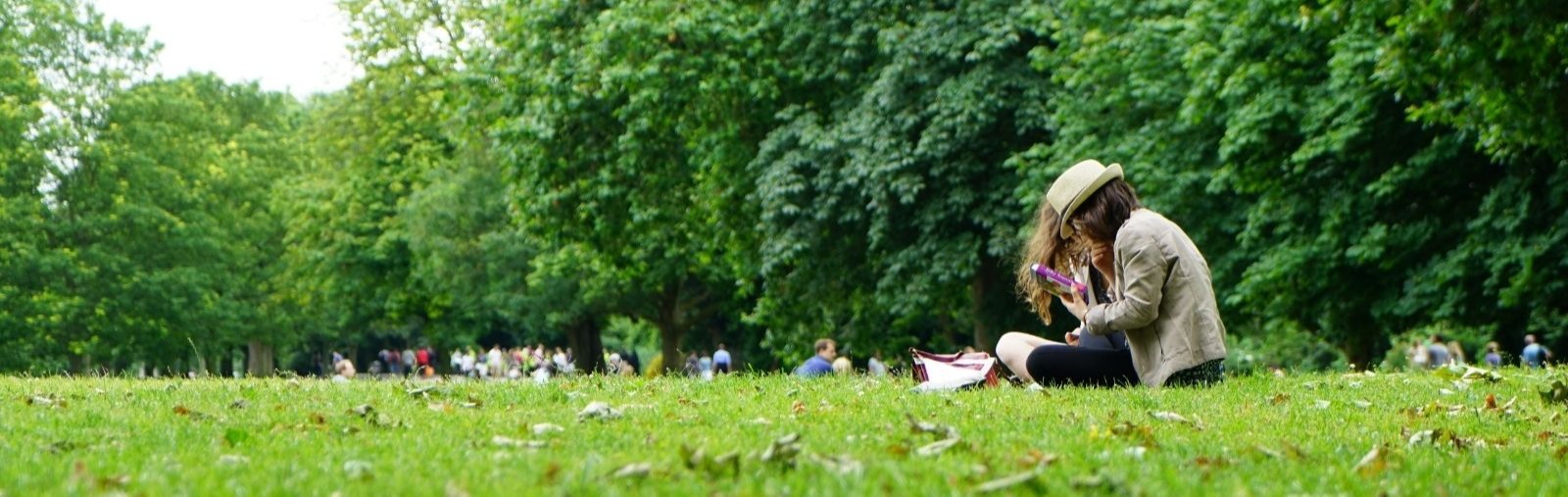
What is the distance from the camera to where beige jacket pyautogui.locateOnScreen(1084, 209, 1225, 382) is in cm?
1002

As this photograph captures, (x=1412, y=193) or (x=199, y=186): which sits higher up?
(x=199, y=186)

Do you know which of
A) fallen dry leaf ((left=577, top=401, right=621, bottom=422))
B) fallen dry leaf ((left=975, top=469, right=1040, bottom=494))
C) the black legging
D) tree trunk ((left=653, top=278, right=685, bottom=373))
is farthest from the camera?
tree trunk ((left=653, top=278, right=685, bottom=373))

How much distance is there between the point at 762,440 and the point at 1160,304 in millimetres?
4375

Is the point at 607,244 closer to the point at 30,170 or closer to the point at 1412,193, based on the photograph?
the point at 1412,193

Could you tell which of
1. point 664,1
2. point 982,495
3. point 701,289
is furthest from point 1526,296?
point 701,289

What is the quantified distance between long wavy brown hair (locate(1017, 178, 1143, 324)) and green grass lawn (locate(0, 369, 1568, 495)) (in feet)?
2.78

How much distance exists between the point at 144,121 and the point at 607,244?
22.0 meters

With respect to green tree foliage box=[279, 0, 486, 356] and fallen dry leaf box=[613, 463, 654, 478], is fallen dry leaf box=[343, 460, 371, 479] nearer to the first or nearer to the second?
fallen dry leaf box=[613, 463, 654, 478]

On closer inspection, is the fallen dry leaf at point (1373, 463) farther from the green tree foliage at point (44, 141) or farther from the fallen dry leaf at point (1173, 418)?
the green tree foliage at point (44, 141)

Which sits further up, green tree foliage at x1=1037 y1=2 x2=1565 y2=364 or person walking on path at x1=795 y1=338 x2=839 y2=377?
green tree foliage at x1=1037 y1=2 x2=1565 y2=364

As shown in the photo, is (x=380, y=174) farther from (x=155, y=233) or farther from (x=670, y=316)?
(x=670, y=316)

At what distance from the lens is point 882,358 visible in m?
36.4

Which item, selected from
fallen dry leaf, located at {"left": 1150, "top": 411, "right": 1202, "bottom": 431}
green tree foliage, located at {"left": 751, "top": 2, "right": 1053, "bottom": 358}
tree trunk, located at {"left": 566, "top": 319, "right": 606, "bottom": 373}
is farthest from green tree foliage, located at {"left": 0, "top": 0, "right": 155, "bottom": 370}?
fallen dry leaf, located at {"left": 1150, "top": 411, "right": 1202, "bottom": 431}

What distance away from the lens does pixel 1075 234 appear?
10.6 m
